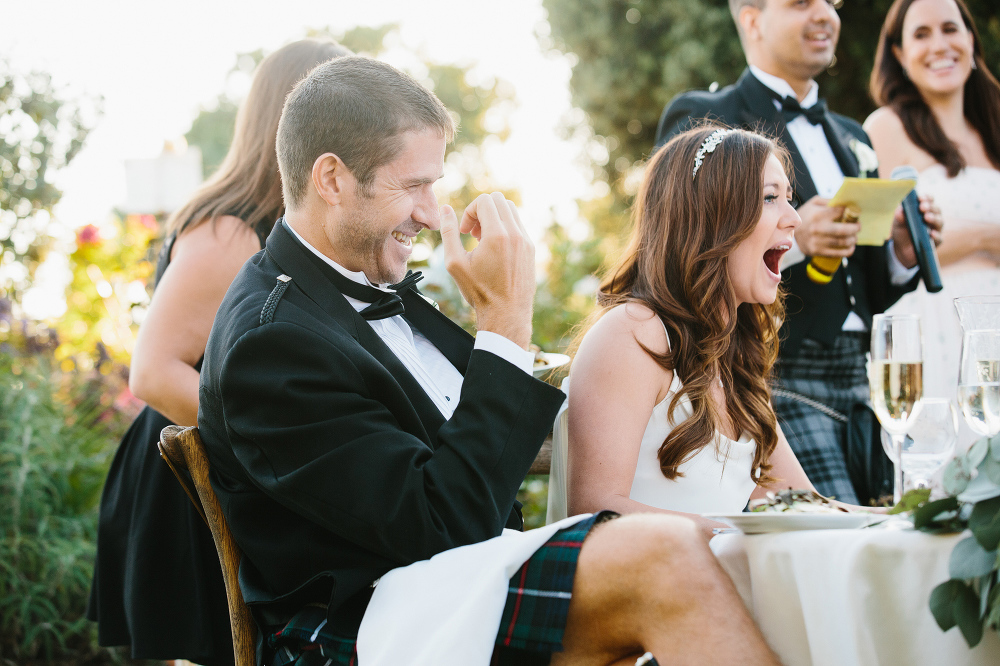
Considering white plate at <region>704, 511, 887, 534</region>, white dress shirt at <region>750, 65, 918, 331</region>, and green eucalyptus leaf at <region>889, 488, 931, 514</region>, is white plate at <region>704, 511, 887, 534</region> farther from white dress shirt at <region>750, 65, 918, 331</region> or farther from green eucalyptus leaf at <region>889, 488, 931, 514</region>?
white dress shirt at <region>750, 65, 918, 331</region>

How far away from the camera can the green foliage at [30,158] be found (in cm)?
700

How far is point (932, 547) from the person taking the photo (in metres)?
1.31

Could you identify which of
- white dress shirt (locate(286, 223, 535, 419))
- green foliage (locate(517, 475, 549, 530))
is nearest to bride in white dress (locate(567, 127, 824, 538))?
white dress shirt (locate(286, 223, 535, 419))

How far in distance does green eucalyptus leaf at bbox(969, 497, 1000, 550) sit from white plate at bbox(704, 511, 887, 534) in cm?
25

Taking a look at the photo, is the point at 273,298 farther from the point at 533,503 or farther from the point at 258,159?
the point at 533,503

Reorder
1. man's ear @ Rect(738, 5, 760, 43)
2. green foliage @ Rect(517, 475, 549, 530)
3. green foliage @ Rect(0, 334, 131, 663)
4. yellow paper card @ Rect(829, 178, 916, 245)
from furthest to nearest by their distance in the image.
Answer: green foliage @ Rect(517, 475, 549, 530) < green foliage @ Rect(0, 334, 131, 663) < man's ear @ Rect(738, 5, 760, 43) < yellow paper card @ Rect(829, 178, 916, 245)

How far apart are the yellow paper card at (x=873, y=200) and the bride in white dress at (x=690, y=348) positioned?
27 centimetres

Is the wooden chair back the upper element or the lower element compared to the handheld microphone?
lower

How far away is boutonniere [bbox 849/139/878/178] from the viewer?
11.9ft

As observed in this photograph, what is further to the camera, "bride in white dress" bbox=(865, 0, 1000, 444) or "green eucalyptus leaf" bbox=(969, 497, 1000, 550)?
"bride in white dress" bbox=(865, 0, 1000, 444)

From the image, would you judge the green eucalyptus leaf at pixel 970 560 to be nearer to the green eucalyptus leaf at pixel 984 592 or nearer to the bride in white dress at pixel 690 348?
the green eucalyptus leaf at pixel 984 592

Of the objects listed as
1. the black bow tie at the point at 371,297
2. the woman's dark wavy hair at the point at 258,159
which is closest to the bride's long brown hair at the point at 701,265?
the black bow tie at the point at 371,297

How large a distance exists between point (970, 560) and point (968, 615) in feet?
0.26

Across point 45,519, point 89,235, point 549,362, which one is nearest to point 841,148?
point 549,362
